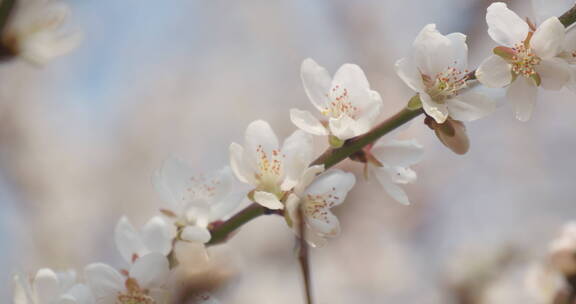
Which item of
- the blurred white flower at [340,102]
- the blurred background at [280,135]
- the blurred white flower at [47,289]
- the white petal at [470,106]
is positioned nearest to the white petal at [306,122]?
the blurred white flower at [340,102]

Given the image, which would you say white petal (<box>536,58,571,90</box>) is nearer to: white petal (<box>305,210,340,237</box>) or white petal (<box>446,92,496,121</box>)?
white petal (<box>446,92,496,121</box>)

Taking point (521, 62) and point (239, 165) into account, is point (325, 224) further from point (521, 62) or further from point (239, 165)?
point (521, 62)

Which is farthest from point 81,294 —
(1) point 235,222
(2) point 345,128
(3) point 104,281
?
(2) point 345,128

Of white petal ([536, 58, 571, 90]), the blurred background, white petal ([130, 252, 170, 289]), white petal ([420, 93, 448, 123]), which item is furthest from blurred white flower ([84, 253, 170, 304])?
the blurred background

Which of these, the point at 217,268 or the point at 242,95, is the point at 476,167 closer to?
the point at 242,95

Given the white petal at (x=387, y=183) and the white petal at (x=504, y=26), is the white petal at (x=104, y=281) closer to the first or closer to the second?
the white petal at (x=387, y=183)

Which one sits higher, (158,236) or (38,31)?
(38,31)
